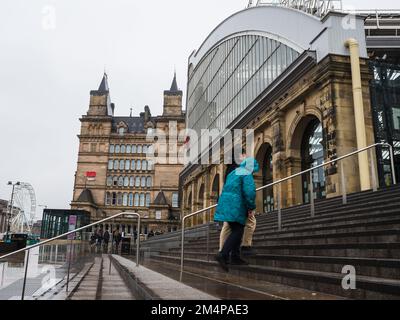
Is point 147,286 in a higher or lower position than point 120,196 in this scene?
lower

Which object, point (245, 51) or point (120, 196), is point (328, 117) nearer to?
point (245, 51)

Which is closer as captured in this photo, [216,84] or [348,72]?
[348,72]

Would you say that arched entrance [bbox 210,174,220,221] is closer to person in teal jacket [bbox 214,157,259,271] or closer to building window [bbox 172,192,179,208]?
person in teal jacket [bbox 214,157,259,271]

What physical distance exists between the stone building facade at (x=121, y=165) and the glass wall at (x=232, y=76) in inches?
1104

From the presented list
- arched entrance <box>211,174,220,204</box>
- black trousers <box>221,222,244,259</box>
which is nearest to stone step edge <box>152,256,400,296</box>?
black trousers <box>221,222,244,259</box>

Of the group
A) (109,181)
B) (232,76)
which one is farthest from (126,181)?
(232,76)

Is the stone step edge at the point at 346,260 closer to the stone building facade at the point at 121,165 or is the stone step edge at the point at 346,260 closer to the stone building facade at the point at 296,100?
the stone building facade at the point at 296,100

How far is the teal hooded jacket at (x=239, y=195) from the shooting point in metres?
5.73

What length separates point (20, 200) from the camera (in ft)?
192

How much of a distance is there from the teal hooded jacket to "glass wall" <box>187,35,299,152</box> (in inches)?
617

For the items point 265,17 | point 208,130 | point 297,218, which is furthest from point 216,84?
point 297,218

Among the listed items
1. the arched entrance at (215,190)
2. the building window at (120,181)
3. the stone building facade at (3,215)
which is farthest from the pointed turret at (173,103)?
the stone building facade at (3,215)

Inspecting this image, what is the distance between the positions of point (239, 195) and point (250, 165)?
0.52 m
